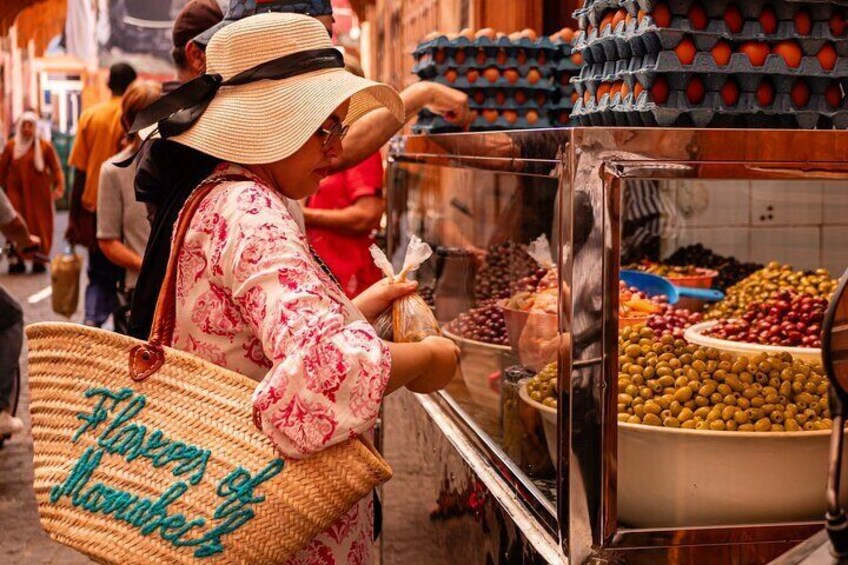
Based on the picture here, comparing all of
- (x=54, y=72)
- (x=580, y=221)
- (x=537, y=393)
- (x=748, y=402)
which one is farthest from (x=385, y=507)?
(x=54, y=72)

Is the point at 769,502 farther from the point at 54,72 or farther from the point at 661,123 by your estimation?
the point at 54,72

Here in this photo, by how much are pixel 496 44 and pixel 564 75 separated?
11.4 inches

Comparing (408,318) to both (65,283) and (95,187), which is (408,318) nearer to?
(65,283)

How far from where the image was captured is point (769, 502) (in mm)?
2033

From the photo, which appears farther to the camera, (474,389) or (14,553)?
(14,553)

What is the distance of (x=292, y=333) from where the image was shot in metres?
1.76

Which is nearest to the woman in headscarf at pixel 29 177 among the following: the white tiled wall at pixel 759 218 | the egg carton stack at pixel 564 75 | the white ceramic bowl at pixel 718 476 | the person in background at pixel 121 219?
the person in background at pixel 121 219

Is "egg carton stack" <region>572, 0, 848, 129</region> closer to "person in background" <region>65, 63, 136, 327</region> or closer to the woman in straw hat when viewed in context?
the woman in straw hat

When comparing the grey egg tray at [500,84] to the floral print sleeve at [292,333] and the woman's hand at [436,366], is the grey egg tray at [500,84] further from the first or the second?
the floral print sleeve at [292,333]

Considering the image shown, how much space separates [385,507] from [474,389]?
133cm

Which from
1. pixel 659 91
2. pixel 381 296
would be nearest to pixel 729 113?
pixel 659 91

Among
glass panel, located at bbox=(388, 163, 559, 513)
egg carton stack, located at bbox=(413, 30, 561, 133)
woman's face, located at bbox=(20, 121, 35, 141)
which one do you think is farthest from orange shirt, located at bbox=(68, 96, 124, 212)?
woman's face, located at bbox=(20, 121, 35, 141)

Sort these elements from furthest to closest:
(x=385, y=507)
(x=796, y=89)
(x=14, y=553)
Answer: (x=14, y=553)
(x=385, y=507)
(x=796, y=89)

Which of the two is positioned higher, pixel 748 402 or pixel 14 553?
pixel 748 402
